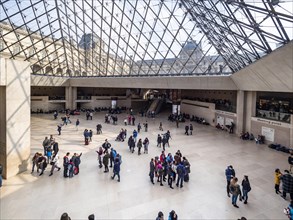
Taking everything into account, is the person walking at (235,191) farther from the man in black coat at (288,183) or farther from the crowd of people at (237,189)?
the man in black coat at (288,183)

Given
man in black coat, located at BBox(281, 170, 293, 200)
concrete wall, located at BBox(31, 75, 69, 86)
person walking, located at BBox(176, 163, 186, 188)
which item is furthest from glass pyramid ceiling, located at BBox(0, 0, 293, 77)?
person walking, located at BBox(176, 163, 186, 188)

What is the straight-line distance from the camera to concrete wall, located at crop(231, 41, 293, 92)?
9555mm

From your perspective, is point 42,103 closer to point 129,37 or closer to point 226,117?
point 129,37

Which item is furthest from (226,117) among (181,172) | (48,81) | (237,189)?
(48,81)

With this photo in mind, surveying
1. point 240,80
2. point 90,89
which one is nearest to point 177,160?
point 240,80

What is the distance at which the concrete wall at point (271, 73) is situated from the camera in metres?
9.55

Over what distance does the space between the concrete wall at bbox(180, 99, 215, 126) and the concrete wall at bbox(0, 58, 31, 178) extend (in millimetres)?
19810

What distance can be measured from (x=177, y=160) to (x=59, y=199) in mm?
5484

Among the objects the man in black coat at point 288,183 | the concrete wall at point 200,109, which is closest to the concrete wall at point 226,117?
the concrete wall at point 200,109

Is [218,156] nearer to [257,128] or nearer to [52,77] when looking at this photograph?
[257,128]

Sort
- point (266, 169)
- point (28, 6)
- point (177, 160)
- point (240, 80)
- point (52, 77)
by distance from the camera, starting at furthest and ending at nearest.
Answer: point (52, 77), point (28, 6), point (240, 80), point (266, 169), point (177, 160)

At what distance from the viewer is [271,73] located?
1234cm

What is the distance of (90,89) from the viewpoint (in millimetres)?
39250

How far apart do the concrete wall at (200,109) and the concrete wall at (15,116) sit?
65.0ft
